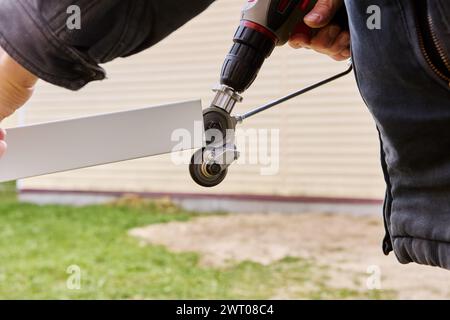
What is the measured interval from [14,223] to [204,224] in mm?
1346

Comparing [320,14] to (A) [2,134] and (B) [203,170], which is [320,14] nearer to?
(B) [203,170]

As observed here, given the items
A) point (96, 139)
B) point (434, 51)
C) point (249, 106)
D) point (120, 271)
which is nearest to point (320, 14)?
point (434, 51)

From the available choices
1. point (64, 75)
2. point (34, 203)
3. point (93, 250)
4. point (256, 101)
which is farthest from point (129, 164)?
point (64, 75)

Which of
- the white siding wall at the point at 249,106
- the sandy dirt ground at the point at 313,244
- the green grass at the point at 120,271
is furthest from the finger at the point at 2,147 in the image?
the white siding wall at the point at 249,106

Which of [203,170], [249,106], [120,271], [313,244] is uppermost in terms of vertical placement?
[249,106]

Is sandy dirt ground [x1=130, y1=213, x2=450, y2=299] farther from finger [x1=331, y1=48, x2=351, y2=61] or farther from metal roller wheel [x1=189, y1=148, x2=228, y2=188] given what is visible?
metal roller wheel [x1=189, y1=148, x2=228, y2=188]

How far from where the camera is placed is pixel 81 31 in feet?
1.66

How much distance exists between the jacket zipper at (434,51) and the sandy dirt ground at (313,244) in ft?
6.71

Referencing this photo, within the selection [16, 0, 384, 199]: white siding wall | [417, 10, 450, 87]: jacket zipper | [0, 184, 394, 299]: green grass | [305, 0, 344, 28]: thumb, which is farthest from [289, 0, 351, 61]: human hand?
[16, 0, 384, 199]: white siding wall

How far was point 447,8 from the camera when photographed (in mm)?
506

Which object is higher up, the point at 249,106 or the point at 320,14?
the point at 249,106

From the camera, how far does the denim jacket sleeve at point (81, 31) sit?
0.50 metres

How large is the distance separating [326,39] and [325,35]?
0.04 feet
